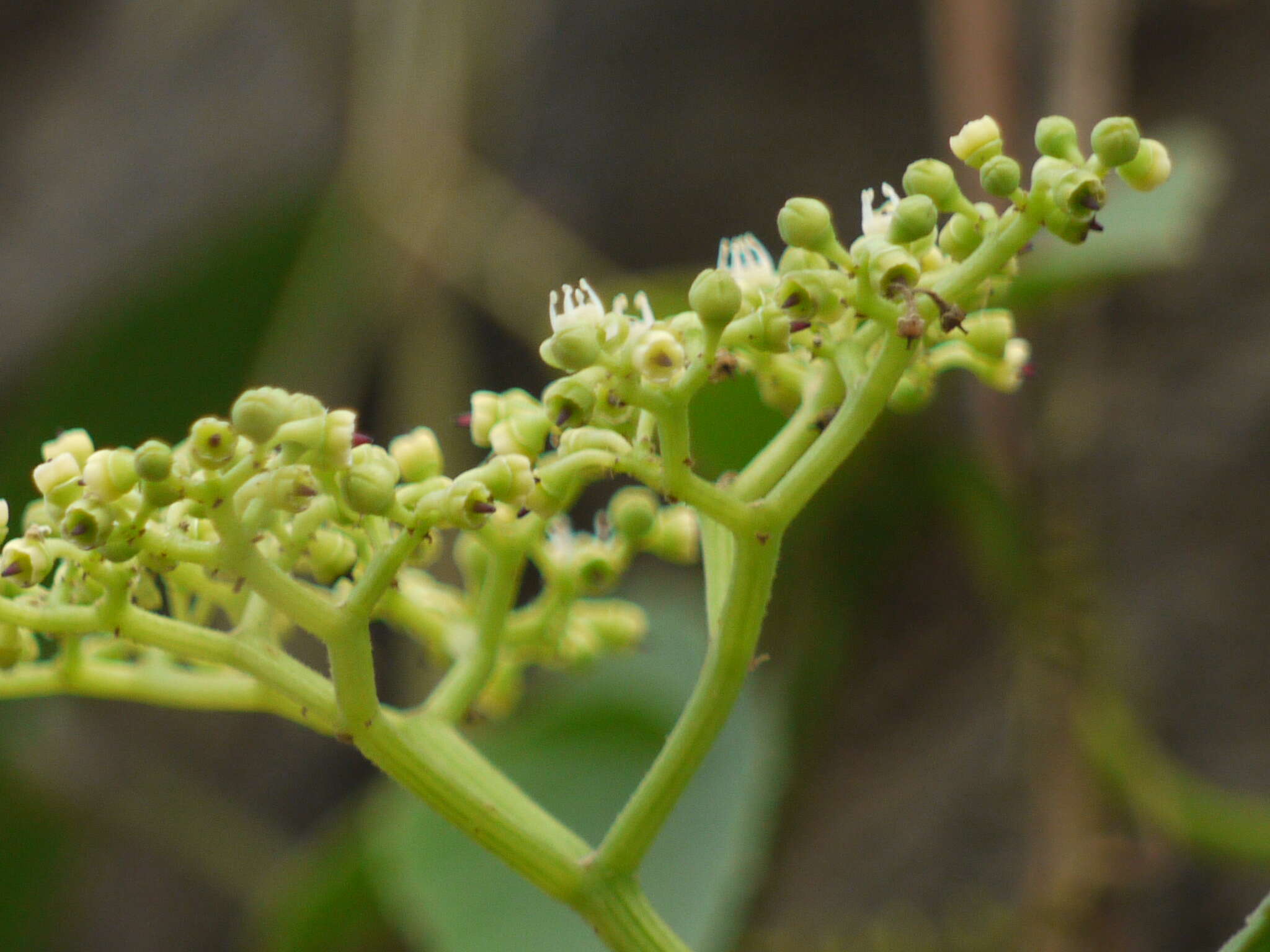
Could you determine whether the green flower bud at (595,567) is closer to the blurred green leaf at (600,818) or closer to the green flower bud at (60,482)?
the green flower bud at (60,482)

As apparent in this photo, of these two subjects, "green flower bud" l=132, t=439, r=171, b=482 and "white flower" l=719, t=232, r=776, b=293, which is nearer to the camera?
"green flower bud" l=132, t=439, r=171, b=482

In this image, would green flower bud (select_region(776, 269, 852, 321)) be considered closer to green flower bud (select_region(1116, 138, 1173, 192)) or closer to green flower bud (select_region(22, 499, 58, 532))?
green flower bud (select_region(1116, 138, 1173, 192))

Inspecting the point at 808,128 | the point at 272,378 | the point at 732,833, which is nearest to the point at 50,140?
the point at 272,378

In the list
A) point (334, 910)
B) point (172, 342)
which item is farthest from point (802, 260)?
point (172, 342)

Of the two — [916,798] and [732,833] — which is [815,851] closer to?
[916,798]

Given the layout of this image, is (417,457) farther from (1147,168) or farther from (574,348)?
(1147,168)

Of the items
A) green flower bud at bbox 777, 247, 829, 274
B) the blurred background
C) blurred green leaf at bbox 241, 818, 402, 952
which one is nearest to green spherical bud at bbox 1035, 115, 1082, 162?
green flower bud at bbox 777, 247, 829, 274

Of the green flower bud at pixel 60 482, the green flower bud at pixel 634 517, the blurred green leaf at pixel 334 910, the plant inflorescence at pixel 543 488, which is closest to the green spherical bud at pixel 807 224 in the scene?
the plant inflorescence at pixel 543 488
